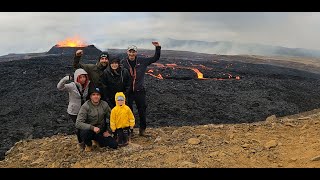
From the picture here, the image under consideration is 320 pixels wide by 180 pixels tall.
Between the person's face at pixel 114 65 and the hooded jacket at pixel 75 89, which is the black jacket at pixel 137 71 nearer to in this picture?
the person's face at pixel 114 65

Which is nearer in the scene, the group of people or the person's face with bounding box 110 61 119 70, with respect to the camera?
the group of people

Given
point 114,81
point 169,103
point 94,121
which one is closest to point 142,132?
point 114,81

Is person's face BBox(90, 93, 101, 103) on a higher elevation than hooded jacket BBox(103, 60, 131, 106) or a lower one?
lower

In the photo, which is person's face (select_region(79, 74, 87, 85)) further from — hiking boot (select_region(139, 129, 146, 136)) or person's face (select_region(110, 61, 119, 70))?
hiking boot (select_region(139, 129, 146, 136))

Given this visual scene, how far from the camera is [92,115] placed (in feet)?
21.1

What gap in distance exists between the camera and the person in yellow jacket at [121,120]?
6.45 meters

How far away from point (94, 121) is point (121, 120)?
46cm

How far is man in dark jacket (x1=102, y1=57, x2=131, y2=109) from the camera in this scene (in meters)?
6.85

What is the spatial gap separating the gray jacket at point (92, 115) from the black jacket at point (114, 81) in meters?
0.44

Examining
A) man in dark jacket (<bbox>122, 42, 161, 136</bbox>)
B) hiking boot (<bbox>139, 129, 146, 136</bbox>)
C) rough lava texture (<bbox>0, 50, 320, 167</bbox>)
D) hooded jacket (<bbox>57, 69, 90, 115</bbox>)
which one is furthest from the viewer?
rough lava texture (<bbox>0, 50, 320, 167</bbox>)

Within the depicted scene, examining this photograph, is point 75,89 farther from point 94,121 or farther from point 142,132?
point 142,132

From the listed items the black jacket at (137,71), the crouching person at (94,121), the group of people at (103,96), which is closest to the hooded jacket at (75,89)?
the group of people at (103,96)

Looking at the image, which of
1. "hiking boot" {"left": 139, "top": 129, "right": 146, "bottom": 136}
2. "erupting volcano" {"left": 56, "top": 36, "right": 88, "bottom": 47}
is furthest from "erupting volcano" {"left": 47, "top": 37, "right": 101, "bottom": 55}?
"hiking boot" {"left": 139, "top": 129, "right": 146, "bottom": 136}
